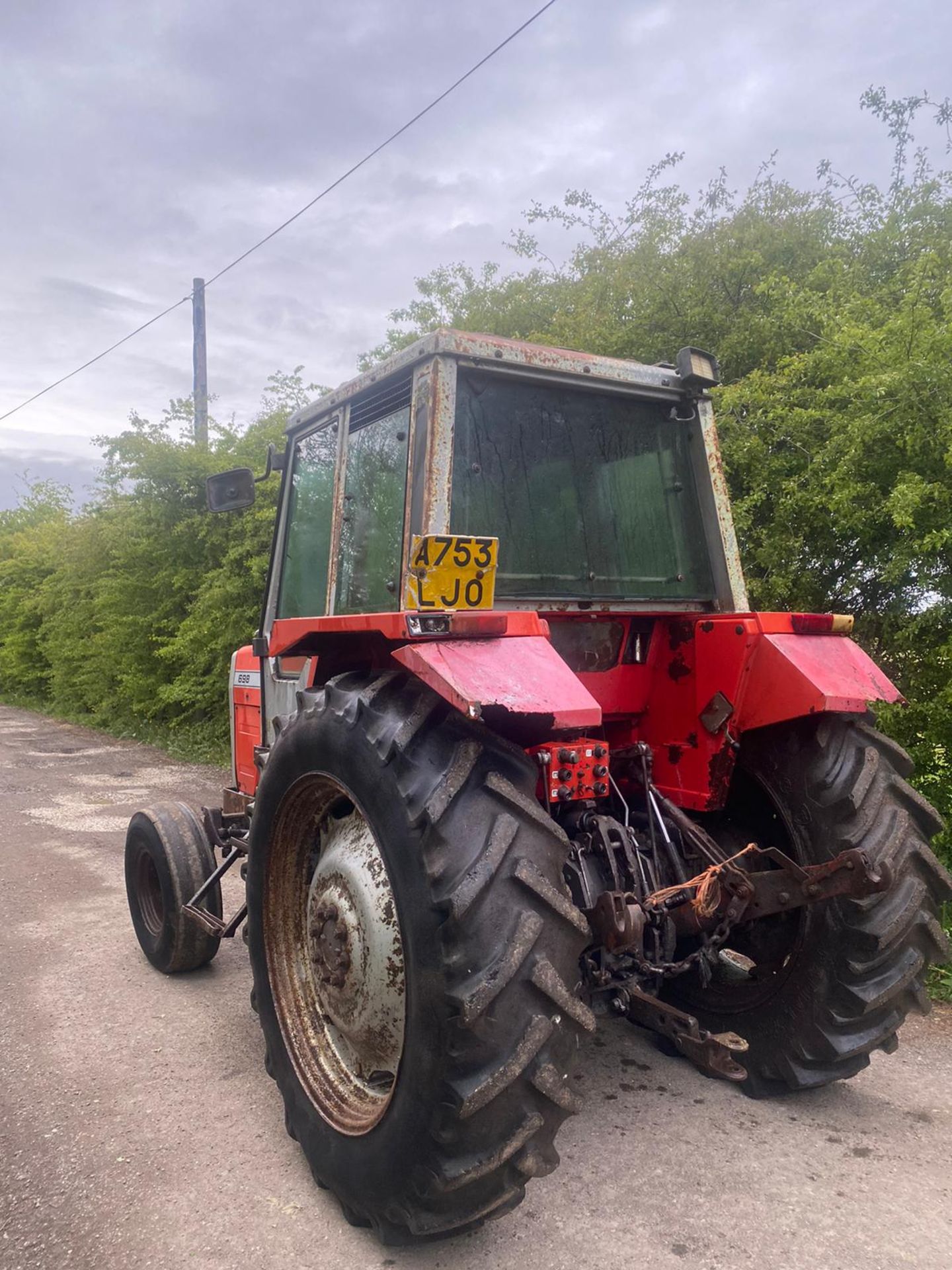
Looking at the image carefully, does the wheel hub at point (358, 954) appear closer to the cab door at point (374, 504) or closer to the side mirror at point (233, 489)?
the cab door at point (374, 504)

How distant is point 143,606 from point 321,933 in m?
11.0

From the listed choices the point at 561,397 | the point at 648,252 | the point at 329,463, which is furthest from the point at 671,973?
the point at 648,252

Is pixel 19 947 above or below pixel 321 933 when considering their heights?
below

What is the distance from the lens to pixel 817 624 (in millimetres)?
3166

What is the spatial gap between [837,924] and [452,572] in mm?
1625

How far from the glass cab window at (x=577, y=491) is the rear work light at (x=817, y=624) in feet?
1.53

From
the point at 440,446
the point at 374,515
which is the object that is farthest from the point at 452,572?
the point at 374,515

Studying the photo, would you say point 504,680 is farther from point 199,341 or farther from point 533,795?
point 199,341

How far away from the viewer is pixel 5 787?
9422mm

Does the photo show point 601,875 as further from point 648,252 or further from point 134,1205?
point 648,252

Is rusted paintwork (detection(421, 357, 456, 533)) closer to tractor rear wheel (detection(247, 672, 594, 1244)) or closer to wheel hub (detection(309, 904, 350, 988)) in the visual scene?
tractor rear wheel (detection(247, 672, 594, 1244))

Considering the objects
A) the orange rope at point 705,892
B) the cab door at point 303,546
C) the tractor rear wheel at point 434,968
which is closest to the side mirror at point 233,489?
the cab door at point 303,546

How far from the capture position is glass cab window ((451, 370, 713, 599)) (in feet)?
10.2

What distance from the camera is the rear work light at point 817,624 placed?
3.14m
